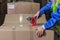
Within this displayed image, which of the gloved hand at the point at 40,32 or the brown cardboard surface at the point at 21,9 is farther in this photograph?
the brown cardboard surface at the point at 21,9

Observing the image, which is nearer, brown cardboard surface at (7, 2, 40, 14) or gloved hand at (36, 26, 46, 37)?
gloved hand at (36, 26, 46, 37)

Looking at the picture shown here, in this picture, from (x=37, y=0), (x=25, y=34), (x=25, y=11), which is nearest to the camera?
(x=25, y=34)

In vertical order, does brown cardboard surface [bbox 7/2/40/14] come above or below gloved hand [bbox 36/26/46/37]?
below

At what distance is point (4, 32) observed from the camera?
179 centimetres

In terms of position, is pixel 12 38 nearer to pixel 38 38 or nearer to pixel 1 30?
pixel 1 30

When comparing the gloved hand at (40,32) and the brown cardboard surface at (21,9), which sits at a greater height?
the gloved hand at (40,32)

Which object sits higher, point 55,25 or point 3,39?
point 55,25

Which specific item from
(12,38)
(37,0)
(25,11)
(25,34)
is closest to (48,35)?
(25,34)

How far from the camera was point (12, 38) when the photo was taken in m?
1.80

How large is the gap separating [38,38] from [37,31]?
0.07 m

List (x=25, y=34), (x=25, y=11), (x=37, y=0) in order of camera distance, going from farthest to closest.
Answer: (x=37, y=0), (x=25, y=11), (x=25, y=34)

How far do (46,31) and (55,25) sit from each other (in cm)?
10

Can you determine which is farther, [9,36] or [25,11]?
[25,11]

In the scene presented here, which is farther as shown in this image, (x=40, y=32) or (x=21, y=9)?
(x=21, y=9)
